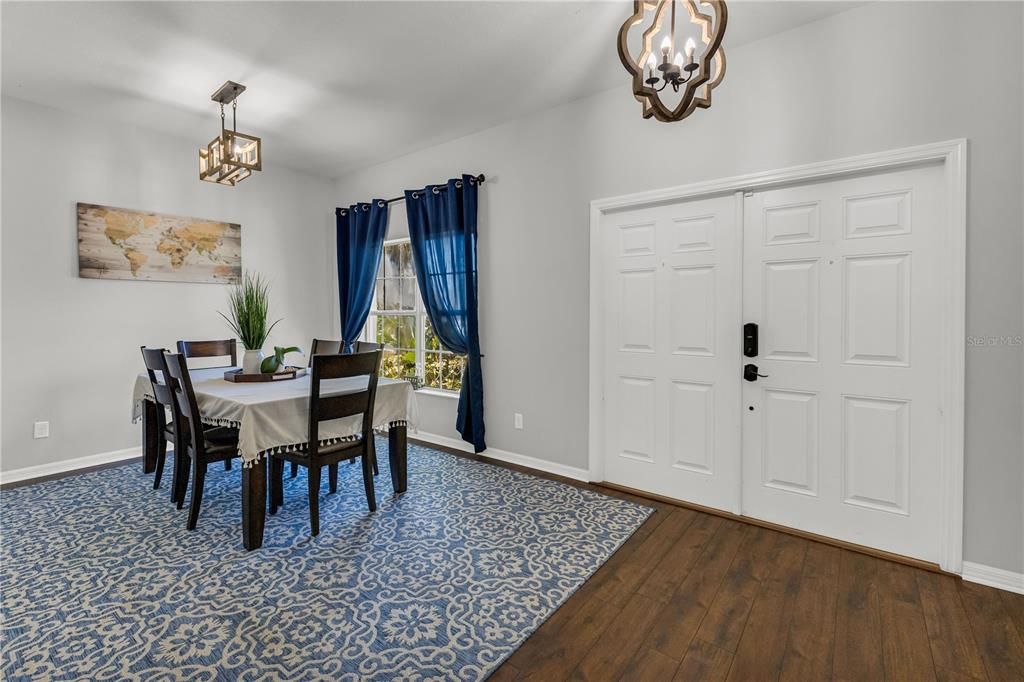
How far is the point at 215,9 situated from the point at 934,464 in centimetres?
427

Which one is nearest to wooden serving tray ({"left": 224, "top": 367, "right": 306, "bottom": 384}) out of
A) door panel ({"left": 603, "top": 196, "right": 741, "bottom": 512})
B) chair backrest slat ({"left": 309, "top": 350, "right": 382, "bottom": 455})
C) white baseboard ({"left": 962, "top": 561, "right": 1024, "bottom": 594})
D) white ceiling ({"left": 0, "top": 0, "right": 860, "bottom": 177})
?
chair backrest slat ({"left": 309, "top": 350, "right": 382, "bottom": 455})

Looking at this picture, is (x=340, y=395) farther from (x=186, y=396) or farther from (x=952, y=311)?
(x=952, y=311)

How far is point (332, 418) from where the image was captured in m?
2.63

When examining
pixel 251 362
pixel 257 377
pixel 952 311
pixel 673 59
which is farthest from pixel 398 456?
pixel 952 311

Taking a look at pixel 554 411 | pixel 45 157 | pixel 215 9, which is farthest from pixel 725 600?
pixel 45 157

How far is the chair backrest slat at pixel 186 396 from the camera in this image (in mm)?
2570

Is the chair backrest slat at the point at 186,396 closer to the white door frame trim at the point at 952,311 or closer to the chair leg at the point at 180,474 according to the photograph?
the chair leg at the point at 180,474

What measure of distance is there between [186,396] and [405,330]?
2475mm

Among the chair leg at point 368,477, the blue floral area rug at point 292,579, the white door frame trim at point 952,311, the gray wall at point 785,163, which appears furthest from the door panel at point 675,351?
the chair leg at point 368,477

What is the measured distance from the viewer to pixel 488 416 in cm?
407

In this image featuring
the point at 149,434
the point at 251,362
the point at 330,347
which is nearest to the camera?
the point at 251,362

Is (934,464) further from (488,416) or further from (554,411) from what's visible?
(488,416)

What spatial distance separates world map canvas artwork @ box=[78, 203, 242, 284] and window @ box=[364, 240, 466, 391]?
138 cm

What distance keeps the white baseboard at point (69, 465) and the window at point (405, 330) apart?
226 cm
